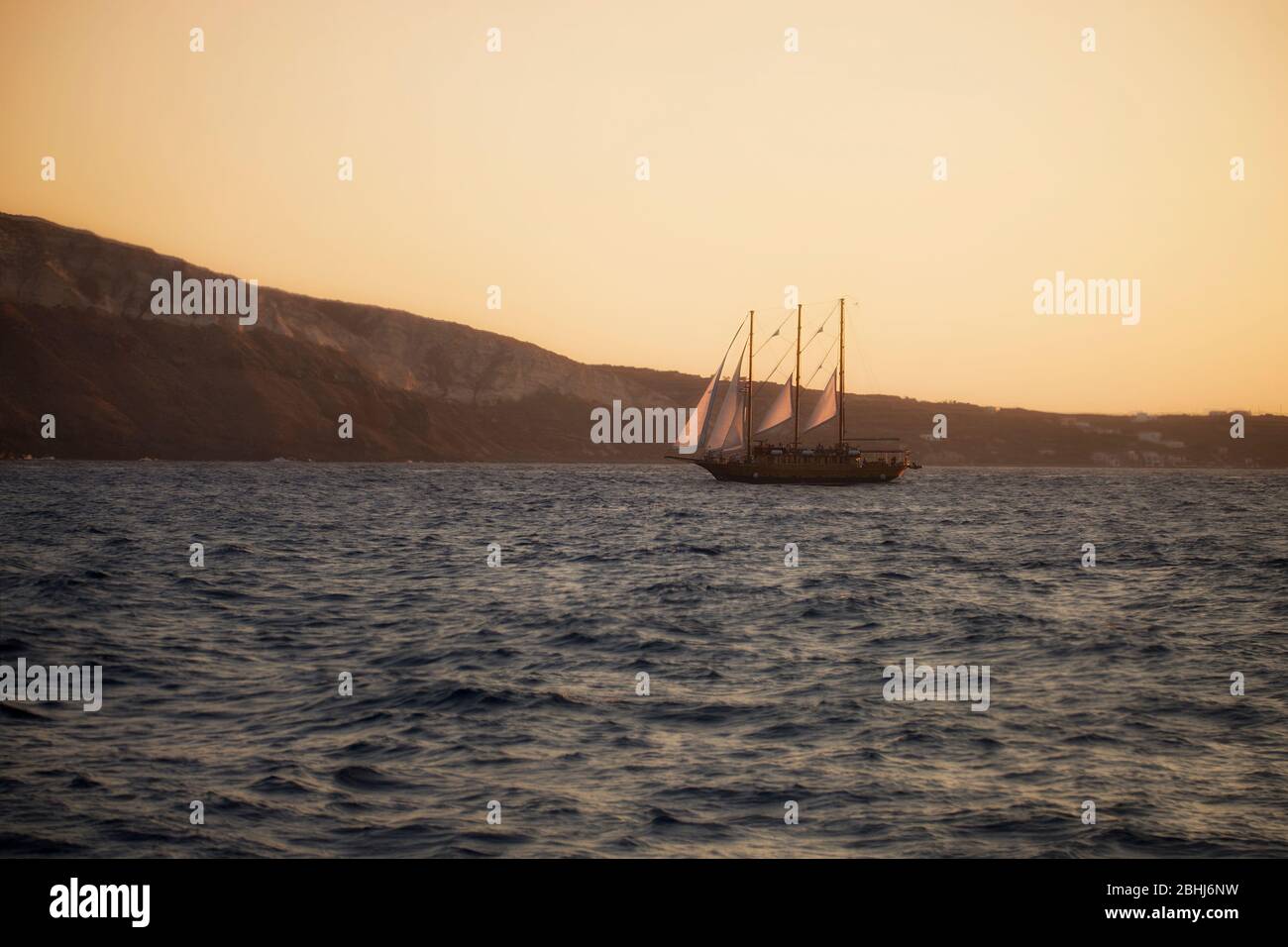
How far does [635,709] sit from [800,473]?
108 meters

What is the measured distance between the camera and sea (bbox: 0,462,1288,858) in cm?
1205

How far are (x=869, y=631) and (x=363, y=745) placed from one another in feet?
45.9

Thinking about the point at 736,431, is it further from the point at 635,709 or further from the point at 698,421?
the point at 635,709

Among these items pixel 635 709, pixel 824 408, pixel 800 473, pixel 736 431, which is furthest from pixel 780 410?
pixel 635 709

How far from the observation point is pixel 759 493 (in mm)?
112312

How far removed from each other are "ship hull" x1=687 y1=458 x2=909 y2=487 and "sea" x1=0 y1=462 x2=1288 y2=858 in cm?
8076

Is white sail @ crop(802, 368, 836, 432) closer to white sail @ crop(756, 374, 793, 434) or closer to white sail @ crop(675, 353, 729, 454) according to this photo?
white sail @ crop(756, 374, 793, 434)

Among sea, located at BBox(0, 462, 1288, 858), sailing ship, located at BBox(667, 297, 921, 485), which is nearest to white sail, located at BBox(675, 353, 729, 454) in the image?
sailing ship, located at BBox(667, 297, 921, 485)

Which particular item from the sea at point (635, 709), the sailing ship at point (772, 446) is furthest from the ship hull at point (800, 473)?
the sea at point (635, 709)

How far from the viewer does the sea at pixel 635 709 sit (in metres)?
12.1

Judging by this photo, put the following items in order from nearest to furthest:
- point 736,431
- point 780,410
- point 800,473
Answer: point 780,410
point 736,431
point 800,473

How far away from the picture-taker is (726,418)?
391 feet
